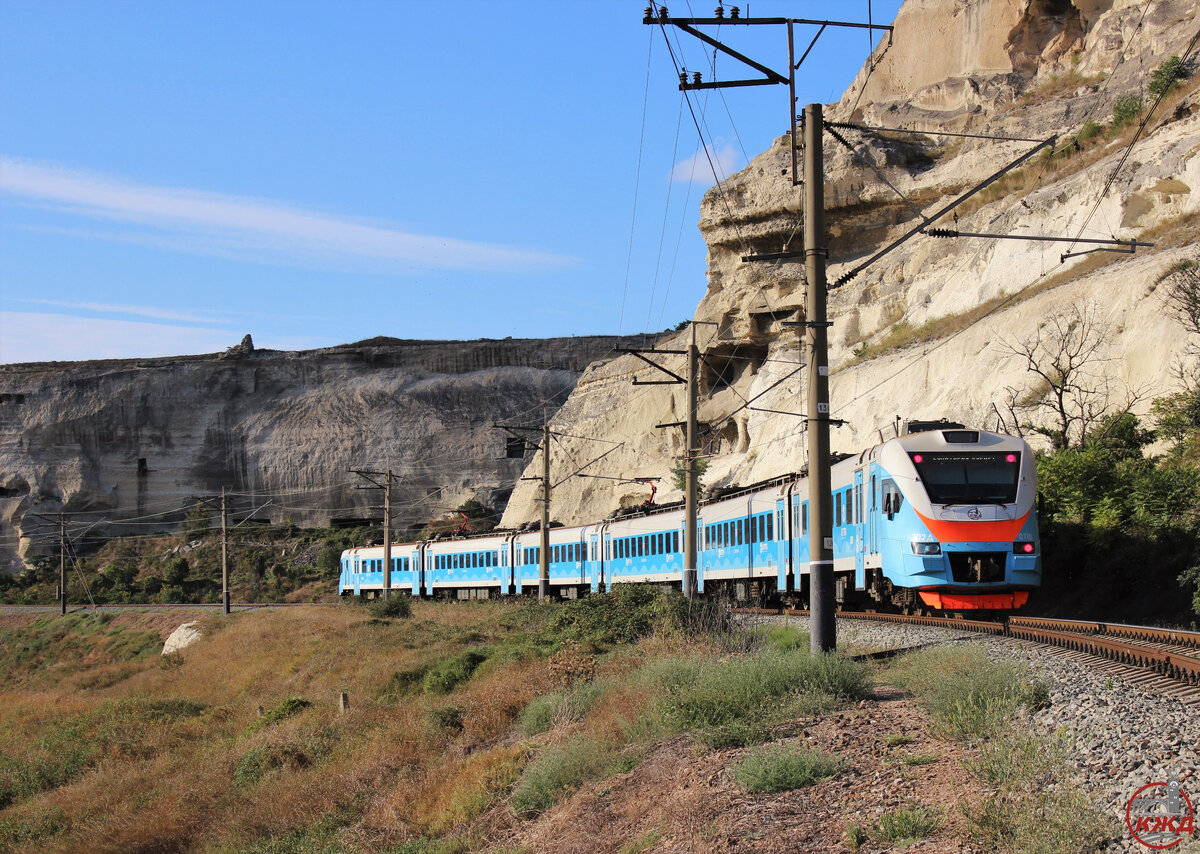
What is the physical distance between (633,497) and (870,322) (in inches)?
680

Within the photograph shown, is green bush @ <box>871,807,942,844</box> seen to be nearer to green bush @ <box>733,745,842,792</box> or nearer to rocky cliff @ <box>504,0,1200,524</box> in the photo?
green bush @ <box>733,745,842,792</box>

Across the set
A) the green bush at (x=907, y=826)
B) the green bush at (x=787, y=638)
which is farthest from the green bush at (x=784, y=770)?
the green bush at (x=787, y=638)

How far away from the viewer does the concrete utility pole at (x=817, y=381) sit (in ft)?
39.8

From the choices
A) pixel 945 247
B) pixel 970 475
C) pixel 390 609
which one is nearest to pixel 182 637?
pixel 390 609

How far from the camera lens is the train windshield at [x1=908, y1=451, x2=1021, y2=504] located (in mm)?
15711

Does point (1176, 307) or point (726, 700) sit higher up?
point (1176, 307)

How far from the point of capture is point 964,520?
15.5m

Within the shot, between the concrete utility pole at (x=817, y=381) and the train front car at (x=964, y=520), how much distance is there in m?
3.78

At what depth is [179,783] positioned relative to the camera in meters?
18.8

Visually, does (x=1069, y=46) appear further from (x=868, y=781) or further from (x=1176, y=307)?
(x=868, y=781)

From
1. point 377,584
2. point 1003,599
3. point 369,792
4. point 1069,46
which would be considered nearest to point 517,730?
point 369,792

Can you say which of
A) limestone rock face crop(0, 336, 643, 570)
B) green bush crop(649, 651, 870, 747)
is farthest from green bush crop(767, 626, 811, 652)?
limestone rock face crop(0, 336, 643, 570)

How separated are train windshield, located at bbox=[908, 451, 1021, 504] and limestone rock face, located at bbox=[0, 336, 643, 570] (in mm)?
71625

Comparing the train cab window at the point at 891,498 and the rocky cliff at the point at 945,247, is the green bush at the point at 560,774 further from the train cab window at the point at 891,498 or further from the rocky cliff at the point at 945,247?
the rocky cliff at the point at 945,247
